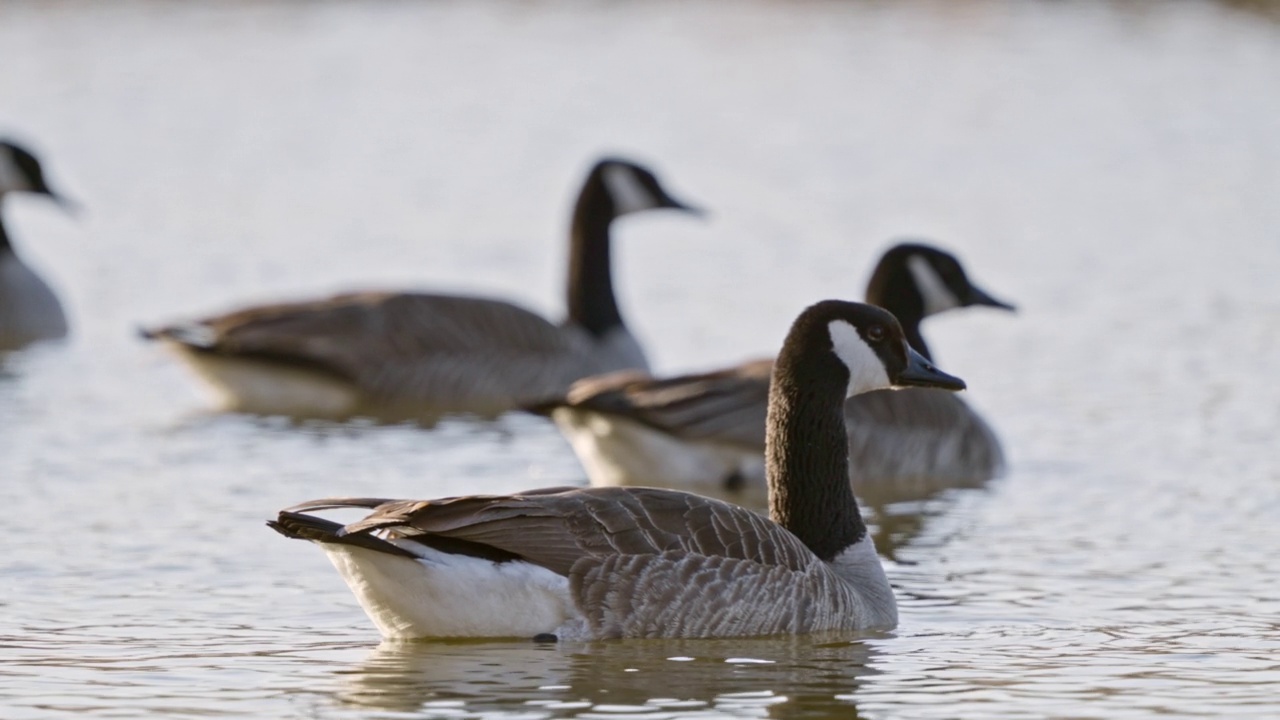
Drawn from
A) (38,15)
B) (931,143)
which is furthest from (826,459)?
(38,15)

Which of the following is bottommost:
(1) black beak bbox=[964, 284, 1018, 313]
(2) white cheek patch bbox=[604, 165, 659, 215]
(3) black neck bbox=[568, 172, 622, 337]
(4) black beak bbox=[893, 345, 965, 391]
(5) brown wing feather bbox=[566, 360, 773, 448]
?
(4) black beak bbox=[893, 345, 965, 391]

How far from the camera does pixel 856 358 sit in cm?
804

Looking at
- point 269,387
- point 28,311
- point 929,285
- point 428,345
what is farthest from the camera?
point 28,311

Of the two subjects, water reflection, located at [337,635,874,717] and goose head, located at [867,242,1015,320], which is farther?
goose head, located at [867,242,1015,320]

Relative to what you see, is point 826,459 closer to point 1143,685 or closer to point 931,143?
point 1143,685

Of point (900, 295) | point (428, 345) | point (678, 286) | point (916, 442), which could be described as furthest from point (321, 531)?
point (678, 286)

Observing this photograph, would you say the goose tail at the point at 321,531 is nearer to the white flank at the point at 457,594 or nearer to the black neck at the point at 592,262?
the white flank at the point at 457,594

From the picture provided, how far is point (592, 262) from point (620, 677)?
7.55 m

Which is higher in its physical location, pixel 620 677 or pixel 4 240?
pixel 4 240

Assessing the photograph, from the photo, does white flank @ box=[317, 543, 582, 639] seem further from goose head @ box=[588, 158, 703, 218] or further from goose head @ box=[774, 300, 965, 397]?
goose head @ box=[588, 158, 703, 218]

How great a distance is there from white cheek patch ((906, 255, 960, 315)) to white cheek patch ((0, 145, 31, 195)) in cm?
804

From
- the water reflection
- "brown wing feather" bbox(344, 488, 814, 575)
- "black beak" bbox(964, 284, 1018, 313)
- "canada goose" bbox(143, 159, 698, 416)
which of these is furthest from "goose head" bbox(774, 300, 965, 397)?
"canada goose" bbox(143, 159, 698, 416)

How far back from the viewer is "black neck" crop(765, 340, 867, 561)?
796 centimetres

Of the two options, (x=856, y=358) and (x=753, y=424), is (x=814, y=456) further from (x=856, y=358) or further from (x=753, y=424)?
(x=753, y=424)
